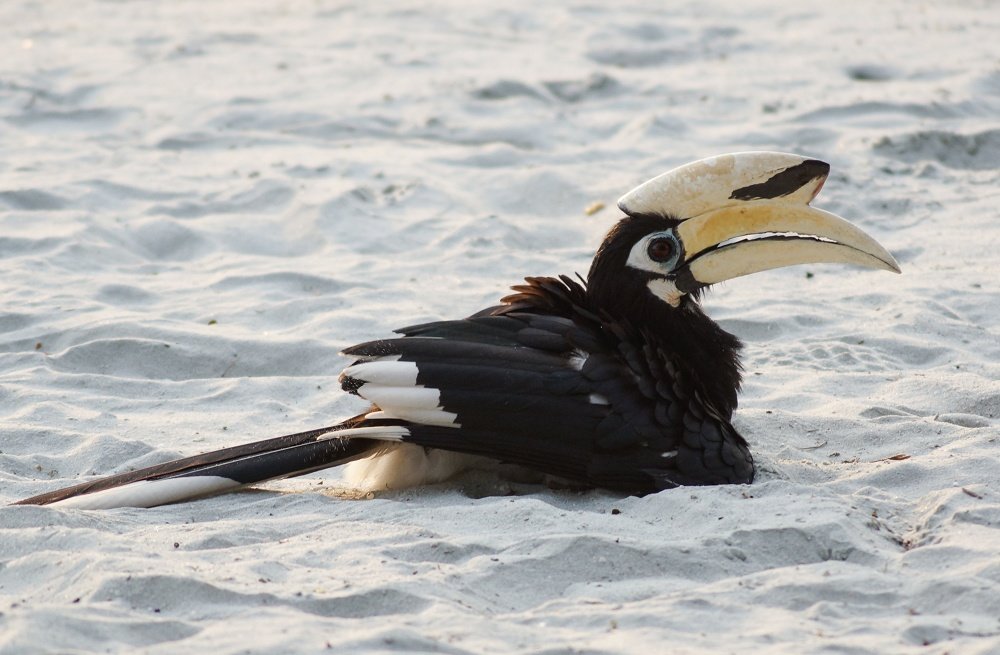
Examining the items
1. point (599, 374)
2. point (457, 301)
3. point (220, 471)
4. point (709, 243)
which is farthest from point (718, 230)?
point (457, 301)

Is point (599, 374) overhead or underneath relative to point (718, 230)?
underneath

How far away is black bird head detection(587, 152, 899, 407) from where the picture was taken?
12.8ft

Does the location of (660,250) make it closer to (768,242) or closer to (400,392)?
(768,242)

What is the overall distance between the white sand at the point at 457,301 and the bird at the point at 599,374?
11 centimetres

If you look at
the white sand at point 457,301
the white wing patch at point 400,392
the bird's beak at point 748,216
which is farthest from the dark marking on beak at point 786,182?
the white wing patch at point 400,392

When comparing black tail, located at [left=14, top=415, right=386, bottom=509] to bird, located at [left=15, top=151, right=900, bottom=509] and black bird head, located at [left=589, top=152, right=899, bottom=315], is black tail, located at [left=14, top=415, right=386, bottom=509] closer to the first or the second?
bird, located at [left=15, top=151, right=900, bottom=509]

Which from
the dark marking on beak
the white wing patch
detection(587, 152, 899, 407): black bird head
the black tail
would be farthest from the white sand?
the dark marking on beak

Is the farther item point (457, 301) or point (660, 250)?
point (457, 301)

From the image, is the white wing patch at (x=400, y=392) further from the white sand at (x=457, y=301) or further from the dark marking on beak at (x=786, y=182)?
the dark marking on beak at (x=786, y=182)

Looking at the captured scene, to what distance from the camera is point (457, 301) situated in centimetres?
566

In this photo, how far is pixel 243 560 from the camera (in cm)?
323

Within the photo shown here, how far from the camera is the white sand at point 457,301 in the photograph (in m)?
2.97

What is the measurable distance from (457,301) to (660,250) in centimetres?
179

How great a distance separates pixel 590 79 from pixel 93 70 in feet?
10.9
